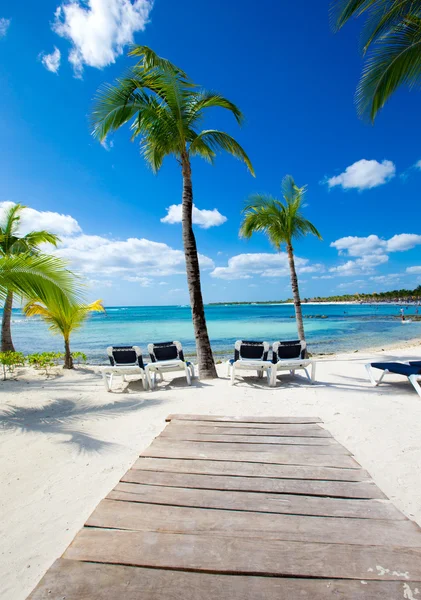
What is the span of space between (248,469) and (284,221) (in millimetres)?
10392

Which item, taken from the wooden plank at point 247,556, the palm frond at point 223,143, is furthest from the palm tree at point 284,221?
the wooden plank at point 247,556

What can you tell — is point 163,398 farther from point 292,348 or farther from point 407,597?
point 407,597

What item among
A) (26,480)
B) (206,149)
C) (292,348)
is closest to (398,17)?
(206,149)

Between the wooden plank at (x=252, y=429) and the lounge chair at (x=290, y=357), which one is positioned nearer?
the wooden plank at (x=252, y=429)

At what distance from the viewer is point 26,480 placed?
2.94 m

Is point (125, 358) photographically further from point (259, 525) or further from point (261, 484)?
point (259, 525)

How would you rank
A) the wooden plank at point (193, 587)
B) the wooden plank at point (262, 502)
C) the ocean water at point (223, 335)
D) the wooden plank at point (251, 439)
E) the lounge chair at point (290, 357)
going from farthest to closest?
the ocean water at point (223, 335)
the lounge chair at point (290, 357)
the wooden plank at point (251, 439)
the wooden plank at point (262, 502)
the wooden plank at point (193, 587)

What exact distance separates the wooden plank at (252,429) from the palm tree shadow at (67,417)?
1064 millimetres

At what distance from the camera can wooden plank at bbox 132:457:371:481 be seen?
7.49 ft

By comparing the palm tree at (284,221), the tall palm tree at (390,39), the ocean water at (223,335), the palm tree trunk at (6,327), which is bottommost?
the ocean water at (223,335)

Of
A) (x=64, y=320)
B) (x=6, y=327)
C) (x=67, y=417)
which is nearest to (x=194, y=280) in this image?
(x=67, y=417)

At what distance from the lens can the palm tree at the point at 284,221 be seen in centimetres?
1131

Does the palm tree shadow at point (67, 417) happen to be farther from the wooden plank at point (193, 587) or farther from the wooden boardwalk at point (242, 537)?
the wooden plank at point (193, 587)

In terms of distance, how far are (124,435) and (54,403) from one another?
8.15 ft
